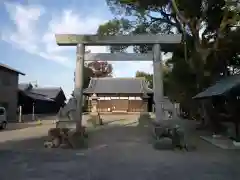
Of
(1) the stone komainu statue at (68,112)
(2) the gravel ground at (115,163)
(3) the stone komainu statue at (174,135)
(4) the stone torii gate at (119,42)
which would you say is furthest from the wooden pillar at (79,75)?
(3) the stone komainu statue at (174,135)

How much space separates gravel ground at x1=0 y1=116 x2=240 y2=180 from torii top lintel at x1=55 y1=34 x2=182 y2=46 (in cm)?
651

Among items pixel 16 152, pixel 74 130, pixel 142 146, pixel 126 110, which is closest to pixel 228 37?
pixel 142 146

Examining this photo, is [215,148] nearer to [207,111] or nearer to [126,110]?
[207,111]

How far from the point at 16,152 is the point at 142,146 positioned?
5.53 metres

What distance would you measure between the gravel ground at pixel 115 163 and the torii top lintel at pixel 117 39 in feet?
21.4

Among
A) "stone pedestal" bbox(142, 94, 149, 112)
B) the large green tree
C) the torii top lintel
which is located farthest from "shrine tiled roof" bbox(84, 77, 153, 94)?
the torii top lintel

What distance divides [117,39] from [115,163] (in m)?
9.52

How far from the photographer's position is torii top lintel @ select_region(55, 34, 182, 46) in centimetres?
1833

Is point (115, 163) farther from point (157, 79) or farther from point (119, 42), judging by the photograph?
point (119, 42)

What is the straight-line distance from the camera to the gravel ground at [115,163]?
8481 mm

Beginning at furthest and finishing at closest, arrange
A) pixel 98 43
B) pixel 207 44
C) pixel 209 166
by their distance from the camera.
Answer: pixel 207 44 < pixel 98 43 < pixel 209 166

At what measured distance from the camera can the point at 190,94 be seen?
1042 inches

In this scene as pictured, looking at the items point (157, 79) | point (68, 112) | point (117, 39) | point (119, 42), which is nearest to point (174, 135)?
point (157, 79)

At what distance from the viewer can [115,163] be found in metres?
10.3
